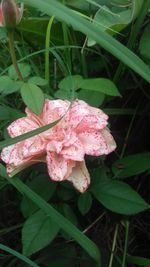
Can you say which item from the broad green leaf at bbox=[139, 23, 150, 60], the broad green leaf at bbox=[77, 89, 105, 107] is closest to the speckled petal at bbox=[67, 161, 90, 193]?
the broad green leaf at bbox=[77, 89, 105, 107]

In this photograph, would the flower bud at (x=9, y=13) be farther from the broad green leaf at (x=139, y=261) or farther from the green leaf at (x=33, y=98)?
the broad green leaf at (x=139, y=261)

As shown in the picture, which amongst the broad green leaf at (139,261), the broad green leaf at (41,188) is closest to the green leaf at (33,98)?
the broad green leaf at (41,188)

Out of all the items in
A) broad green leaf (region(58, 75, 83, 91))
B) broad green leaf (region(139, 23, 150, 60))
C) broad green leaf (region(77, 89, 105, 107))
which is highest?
broad green leaf (region(139, 23, 150, 60))

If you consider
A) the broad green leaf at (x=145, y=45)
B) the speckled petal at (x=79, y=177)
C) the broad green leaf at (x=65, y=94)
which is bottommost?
the speckled petal at (x=79, y=177)

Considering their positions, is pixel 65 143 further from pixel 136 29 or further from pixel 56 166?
pixel 136 29

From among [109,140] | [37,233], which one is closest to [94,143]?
[109,140]

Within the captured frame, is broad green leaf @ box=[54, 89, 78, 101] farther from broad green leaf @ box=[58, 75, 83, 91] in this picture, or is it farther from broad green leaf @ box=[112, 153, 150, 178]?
broad green leaf @ box=[112, 153, 150, 178]
